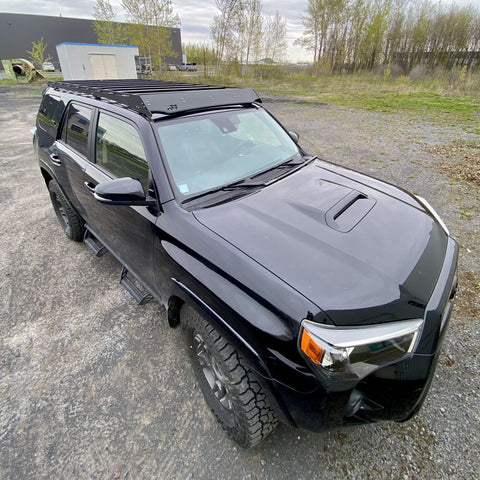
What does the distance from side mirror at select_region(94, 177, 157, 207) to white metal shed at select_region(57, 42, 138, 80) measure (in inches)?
900

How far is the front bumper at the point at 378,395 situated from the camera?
123cm

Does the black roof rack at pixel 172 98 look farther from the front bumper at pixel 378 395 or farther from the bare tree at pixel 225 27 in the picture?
the bare tree at pixel 225 27

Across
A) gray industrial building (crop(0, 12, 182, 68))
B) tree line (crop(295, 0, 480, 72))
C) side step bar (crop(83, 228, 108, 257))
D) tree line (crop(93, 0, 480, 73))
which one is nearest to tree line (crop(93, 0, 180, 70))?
tree line (crop(93, 0, 480, 73))

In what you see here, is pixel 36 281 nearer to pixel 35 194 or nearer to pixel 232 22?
pixel 35 194

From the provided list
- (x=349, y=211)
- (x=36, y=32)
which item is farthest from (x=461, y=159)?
(x=36, y=32)

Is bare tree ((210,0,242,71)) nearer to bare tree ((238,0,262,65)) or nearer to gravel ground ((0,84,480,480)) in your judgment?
bare tree ((238,0,262,65))

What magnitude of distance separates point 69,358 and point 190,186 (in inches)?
65.1

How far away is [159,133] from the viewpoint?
1.98 meters

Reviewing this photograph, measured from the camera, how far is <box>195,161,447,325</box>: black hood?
1.28 m

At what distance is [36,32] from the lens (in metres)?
46.2

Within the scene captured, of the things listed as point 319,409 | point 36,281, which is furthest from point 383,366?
point 36,281

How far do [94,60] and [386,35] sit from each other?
1118 inches

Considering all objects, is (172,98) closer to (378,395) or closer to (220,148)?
(220,148)

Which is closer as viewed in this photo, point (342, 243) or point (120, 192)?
point (342, 243)
